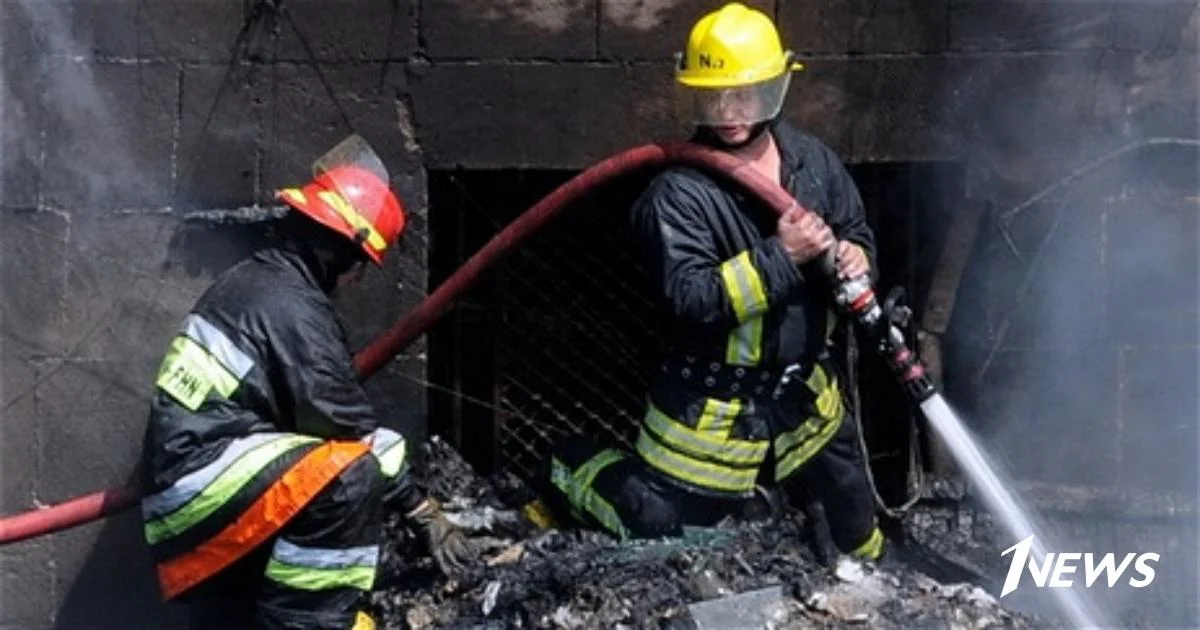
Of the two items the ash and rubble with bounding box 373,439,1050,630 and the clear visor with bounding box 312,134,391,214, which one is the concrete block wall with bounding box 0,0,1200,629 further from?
the ash and rubble with bounding box 373,439,1050,630

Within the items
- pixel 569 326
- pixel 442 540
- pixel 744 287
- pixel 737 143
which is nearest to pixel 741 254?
pixel 744 287

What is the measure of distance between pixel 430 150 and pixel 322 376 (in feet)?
4.32

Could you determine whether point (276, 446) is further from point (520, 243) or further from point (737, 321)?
point (737, 321)

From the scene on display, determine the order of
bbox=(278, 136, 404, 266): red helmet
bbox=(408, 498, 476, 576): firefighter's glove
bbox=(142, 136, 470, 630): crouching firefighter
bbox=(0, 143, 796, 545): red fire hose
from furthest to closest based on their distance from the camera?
bbox=(408, 498, 476, 576): firefighter's glove, bbox=(0, 143, 796, 545): red fire hose, bbox=(278, 136, 404, 266): red helmet, bbox=(142, 136, 470, 630): crouching firefighter

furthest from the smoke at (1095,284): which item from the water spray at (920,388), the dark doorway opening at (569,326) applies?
the water spray at (920,388)

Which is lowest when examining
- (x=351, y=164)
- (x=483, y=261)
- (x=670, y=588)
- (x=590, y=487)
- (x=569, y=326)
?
(x=670, y=588)

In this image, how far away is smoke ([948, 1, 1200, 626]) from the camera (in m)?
7.25

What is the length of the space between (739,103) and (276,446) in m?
1.81

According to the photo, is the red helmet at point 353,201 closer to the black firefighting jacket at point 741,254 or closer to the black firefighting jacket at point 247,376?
the black firefighting jacket at point 247,376

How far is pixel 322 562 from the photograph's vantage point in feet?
20.0

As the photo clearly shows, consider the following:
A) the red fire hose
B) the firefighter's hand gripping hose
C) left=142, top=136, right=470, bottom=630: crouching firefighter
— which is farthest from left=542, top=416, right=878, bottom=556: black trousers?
left=142, top=136, right=470, bottom=630: crouching firefighter

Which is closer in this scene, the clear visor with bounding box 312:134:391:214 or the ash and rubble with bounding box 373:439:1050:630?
the clear visor with bounding box 312:134:391:214

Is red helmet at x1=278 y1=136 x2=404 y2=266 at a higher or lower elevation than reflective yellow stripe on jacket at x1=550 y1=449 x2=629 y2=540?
higher

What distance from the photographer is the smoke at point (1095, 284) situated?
7.25 metres
